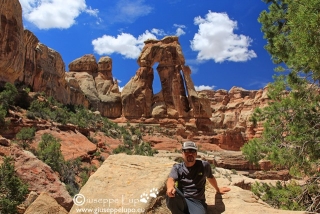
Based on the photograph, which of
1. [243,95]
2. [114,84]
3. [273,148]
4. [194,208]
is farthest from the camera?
[243,95]

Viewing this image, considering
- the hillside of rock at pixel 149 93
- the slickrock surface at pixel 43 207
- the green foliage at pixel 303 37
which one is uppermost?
the hillside of rock at pixel 149 93

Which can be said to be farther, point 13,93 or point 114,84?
point 114,84

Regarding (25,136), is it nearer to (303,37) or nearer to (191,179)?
(191,179)

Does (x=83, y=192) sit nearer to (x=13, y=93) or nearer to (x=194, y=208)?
(x=194, y=208)

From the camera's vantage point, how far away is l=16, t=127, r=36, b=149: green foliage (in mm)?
15972

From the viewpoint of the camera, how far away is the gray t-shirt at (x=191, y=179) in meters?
3.59

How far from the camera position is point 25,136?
53.7ft

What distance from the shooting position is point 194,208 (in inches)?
138

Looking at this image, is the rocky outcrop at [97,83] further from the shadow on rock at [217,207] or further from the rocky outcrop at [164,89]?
the shadow on rock at [217,207]

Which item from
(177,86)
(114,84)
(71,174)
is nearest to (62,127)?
(71,174)

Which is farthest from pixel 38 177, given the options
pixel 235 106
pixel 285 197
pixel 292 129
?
pixel 235 106

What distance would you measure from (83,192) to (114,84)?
Answer: 44940 millimetres

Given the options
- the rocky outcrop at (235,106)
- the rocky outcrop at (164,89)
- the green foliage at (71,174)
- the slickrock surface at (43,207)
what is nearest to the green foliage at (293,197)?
the slickrock surface at (43,207)

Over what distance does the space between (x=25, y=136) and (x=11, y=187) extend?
33.5 ft
